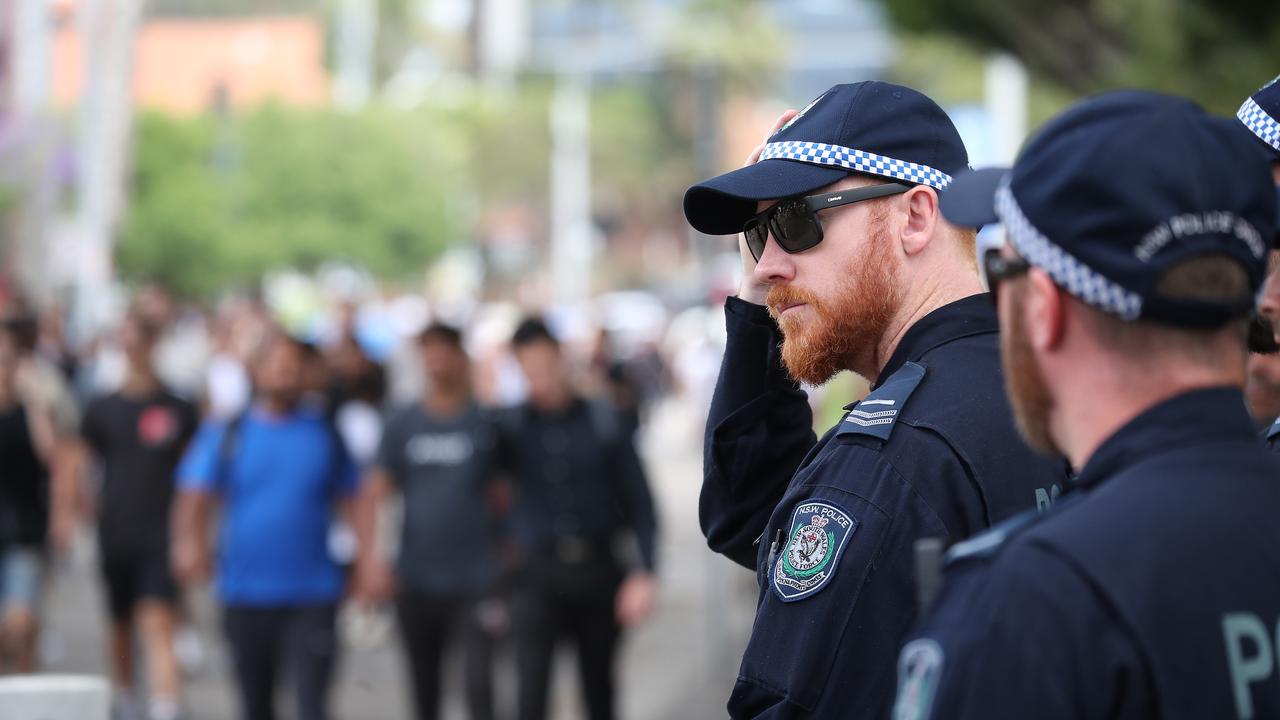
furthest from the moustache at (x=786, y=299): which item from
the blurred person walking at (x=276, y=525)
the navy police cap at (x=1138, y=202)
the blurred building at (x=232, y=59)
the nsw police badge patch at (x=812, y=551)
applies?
the blurred building at (x=232, y=59)

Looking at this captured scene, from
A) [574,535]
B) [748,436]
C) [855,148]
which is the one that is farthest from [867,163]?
[574,535]

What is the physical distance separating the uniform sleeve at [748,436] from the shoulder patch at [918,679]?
139 centimetres

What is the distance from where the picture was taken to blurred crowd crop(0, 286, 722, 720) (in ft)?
25.2

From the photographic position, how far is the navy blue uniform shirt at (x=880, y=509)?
2.41 metres

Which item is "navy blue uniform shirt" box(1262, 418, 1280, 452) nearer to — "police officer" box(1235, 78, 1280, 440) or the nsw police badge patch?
"police officer" box(1235, 78, 1280, 440)

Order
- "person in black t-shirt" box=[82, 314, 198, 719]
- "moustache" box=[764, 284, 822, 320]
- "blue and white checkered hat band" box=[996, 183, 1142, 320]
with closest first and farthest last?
"blue and white checkered hat band" box=[996, 183, 1142, 320] < "moustache" box=[764, 284, 822, 320] < "person in black t-shirt" box=[82, 314, 198, 719]

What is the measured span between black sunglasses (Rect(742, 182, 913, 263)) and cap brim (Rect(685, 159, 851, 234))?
28 millimetres

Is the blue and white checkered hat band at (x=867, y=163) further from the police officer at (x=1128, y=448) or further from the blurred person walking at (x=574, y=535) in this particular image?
the blurred person walking at (x=574, y=535)

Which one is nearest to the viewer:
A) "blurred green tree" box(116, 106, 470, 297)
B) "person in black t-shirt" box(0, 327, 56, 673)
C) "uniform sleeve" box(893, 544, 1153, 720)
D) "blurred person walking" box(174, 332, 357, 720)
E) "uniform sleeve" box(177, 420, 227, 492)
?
"uniform sleeve" box(893, 544, 1153, 720)

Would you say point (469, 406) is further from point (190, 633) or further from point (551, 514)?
point (190, 633)

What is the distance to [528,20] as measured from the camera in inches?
4865

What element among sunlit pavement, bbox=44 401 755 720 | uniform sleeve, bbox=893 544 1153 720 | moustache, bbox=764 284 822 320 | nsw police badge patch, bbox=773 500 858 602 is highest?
moustache, bbox=764 284 822 320

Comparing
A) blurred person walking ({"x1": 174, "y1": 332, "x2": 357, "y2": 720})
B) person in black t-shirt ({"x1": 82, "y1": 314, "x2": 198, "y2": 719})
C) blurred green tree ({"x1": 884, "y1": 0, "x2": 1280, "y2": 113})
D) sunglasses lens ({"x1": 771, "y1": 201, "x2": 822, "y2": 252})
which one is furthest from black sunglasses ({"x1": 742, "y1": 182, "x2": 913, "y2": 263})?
blurred green tree ({"x1": 884, "y1": 0, "x2": 1280, "y2": 113})

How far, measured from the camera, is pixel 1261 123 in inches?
120
